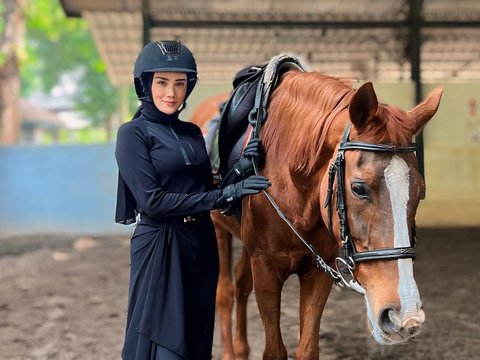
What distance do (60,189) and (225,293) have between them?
6.36 m

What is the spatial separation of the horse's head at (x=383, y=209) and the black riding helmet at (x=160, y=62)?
77cm

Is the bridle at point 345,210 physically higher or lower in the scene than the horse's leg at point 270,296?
higher

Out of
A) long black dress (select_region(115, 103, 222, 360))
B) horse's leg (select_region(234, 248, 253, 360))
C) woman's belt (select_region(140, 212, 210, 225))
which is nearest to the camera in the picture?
long black dress (select_region(115, 103, 222, 360))

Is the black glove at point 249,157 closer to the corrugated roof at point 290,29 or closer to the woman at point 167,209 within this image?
the woman at point 167,209

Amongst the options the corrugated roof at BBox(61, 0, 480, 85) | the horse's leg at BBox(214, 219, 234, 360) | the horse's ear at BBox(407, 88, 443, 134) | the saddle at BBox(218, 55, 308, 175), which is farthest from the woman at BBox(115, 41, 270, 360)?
the corrugated roof at BBox(61, 0, 480, 85)

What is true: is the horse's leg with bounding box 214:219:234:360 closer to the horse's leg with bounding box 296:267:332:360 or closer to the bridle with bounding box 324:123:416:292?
the horse's leg with bounding box 296:267:332:360

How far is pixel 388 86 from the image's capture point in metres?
8.66

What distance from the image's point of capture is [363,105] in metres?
2.04

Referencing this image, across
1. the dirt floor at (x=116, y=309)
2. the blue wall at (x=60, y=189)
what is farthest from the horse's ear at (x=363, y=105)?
the blue wall at (x=60, y=189)

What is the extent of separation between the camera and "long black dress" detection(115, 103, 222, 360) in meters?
2.32

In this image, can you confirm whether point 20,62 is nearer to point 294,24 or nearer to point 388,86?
point 294,24

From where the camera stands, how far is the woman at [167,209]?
232 cm

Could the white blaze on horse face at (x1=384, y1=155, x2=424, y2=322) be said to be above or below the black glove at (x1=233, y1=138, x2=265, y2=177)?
below

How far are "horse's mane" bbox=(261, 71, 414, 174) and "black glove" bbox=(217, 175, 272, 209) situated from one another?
0.22m
